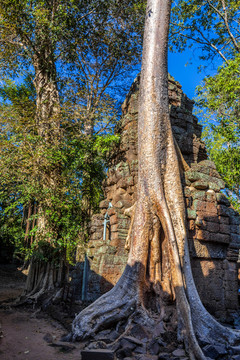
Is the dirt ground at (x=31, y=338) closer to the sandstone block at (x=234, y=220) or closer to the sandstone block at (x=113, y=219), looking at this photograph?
the sandstone block at (x=113, y=219)

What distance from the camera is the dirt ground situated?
3305mm

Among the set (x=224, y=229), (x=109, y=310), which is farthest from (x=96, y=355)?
(x=224, y=229)

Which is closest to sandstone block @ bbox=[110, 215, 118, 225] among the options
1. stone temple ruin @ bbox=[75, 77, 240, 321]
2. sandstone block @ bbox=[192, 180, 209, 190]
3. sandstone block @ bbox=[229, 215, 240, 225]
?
stone temple ruin @ bbox=[75, 77, 240, 321]

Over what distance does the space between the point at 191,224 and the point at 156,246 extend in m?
0.99

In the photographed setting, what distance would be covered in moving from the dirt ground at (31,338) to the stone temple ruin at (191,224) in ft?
3.40

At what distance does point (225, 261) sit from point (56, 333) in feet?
10.4

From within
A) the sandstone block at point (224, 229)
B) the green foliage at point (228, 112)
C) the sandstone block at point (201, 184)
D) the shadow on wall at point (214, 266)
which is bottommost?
the shadow on wall at point (214, 266)

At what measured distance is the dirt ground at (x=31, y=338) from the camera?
330cm

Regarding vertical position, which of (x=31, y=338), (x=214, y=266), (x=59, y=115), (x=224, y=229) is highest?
(x=59, y=115)

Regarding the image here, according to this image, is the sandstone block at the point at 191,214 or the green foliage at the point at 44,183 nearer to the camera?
the sandstone block at the point at 191,214

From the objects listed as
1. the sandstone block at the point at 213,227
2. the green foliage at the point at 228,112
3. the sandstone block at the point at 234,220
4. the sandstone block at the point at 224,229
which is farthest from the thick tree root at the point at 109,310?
the green foliage at the point at 228,112

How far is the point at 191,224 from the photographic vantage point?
4.97 m

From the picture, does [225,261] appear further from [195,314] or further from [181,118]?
[181,118]

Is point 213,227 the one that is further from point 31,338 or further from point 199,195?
point 31,338
